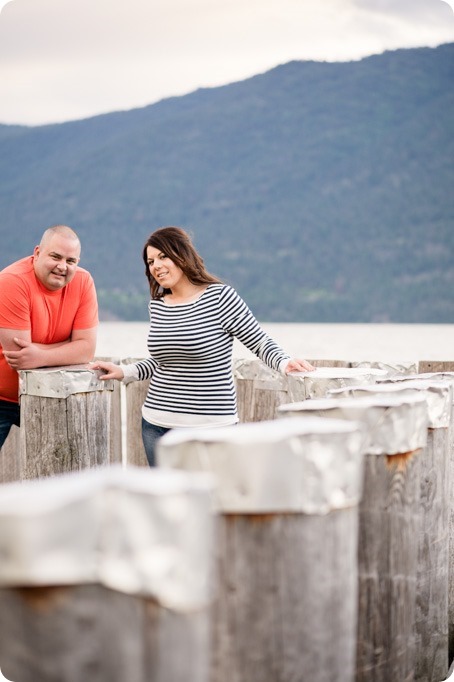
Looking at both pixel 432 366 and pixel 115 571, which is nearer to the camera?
pixel 115 571

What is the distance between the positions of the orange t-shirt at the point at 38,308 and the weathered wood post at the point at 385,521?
208 cm

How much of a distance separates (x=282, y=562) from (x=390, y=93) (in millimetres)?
98939

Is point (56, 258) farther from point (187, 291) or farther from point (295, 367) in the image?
point (295, 367)

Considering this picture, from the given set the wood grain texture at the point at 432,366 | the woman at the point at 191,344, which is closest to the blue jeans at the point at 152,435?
the woman at the point at 191,344

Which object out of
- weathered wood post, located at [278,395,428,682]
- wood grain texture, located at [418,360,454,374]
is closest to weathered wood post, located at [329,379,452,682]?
weathered wood post, located at [278,395,428,682]

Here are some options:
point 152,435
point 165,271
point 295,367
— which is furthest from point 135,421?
point 295,367

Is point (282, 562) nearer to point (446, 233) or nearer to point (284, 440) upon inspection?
point (284, 440)

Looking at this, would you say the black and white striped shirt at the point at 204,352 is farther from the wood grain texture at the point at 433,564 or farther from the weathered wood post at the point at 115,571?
the weathered wood post at the point at 115,571

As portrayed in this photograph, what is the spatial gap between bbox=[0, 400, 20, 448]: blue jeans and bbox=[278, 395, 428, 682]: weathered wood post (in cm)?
230

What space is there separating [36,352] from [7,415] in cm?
50

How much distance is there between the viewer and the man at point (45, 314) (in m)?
4.43

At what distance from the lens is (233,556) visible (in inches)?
81.1

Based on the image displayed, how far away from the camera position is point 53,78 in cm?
→ 11662

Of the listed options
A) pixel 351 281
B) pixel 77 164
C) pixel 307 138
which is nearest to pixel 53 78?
pixel 77 164
